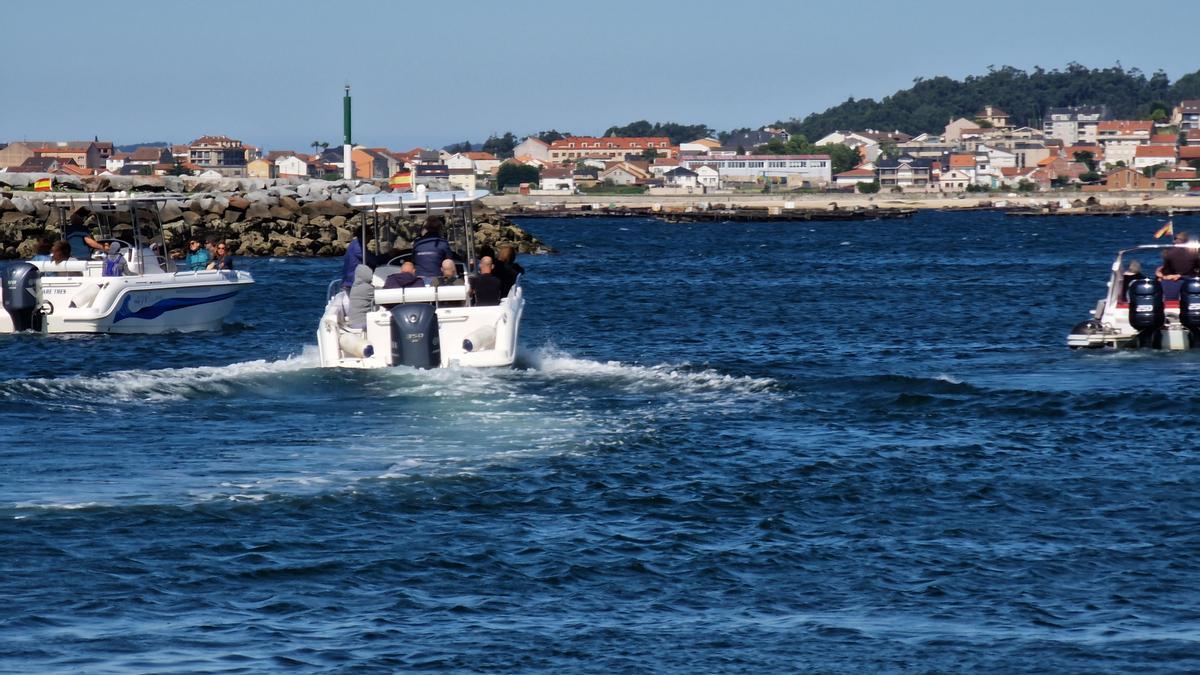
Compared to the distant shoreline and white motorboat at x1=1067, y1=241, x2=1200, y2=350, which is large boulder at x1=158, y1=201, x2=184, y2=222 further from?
the distant shoreline

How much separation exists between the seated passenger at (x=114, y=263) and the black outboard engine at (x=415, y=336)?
10.1 m

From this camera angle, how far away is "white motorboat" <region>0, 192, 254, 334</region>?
28.2 m

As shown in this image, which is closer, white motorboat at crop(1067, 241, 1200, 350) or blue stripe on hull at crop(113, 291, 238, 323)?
white motorboat at crop(1067, 241, 1200, 350)

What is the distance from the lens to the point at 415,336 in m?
20.4

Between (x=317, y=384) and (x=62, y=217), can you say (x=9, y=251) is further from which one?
(x=317, y=384)

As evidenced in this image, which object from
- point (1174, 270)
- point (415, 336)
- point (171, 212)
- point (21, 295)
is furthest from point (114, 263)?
point (171, 212)

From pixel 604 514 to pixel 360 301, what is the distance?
8.19 metres

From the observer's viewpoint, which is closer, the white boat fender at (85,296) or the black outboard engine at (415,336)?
the black outboard engine at (415,336)

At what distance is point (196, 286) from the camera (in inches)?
1179

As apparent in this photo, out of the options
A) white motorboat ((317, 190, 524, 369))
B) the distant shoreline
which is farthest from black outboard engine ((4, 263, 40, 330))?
the distant shoreline

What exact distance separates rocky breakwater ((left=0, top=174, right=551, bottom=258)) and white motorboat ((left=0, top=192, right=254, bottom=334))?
87.1 ft

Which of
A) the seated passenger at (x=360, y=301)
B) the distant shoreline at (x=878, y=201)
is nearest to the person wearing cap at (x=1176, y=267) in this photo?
the seated passenger at (x=360, y=301)

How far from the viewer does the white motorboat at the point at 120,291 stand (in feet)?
92.6

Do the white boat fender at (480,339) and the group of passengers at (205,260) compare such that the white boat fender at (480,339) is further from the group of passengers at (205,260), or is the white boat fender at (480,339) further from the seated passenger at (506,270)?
the group of passengers at (205,260)
